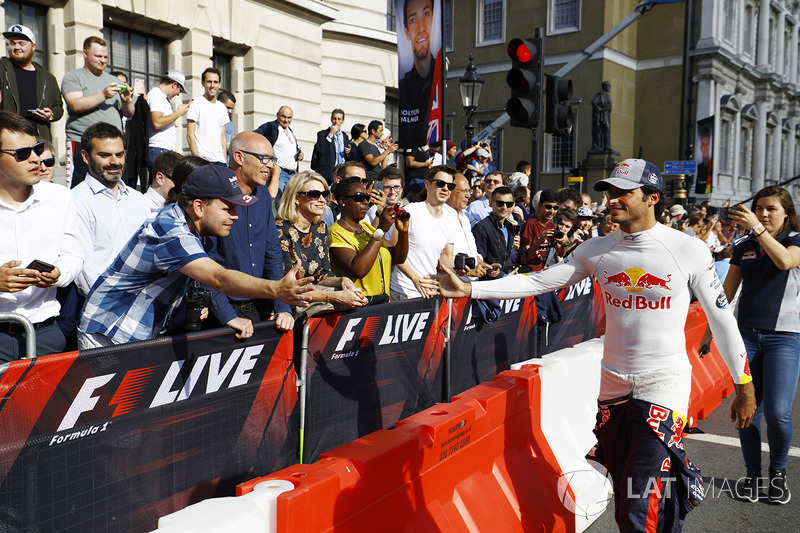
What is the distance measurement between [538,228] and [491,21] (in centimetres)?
3830

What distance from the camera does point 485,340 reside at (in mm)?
6105

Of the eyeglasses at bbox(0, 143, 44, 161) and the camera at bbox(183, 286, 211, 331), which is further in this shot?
the eyeglasses at bbox(0, 143, 44, 161)

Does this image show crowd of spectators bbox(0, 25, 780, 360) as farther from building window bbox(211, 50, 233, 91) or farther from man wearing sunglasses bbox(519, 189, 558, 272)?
building window bbox(211, 50, 233, 91)

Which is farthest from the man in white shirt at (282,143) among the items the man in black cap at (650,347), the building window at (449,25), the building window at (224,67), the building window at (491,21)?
the building window at (449,25)

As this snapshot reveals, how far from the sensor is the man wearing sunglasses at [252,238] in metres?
4.68

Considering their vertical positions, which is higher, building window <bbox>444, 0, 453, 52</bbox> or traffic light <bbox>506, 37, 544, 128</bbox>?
building window <bbox>444, 0, 453, 52</bbox>

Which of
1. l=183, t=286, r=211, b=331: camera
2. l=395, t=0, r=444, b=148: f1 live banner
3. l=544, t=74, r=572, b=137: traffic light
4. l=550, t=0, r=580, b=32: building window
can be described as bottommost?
l=183, t=286, r=211, b=331: camera

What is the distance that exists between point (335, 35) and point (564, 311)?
15.4m

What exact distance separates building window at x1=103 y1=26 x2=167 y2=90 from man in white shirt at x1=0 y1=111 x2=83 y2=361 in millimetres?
10159

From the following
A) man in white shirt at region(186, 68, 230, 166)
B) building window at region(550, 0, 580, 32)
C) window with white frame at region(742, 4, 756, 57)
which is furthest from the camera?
window with white frame at region(742, 4, 756, 57)

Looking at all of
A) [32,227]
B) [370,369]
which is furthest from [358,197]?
[32,227]

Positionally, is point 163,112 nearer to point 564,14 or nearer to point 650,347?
point 650,347

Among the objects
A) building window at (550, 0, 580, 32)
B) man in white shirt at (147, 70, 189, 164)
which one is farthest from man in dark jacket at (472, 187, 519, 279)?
building window at (550, 0, 580, 32)

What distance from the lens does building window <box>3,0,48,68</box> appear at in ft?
38.6
